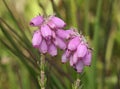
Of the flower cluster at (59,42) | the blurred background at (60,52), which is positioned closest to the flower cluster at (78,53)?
the flower cluster at (59,42)

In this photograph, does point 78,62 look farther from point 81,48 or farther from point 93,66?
point 93,66

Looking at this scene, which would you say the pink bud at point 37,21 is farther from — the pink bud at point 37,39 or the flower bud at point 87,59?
the flower bud at point 87,59

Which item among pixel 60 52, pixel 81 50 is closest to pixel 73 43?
pixel 81 50

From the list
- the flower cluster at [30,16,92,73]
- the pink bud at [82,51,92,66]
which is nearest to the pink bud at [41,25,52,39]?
the flower cluster at [30,16,92,73]

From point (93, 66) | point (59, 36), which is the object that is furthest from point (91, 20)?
point (59, 36)

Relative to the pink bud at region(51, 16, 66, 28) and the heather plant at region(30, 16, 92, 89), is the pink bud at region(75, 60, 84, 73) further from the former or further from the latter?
the pink bud at region(51, 16, 66, 28)

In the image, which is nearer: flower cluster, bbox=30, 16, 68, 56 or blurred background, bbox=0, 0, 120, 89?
flower cluster, bbox=30, 16, 68, 56

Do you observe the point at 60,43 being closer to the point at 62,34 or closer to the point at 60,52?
the point at 62,34

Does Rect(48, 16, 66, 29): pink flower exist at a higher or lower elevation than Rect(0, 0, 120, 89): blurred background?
higher
